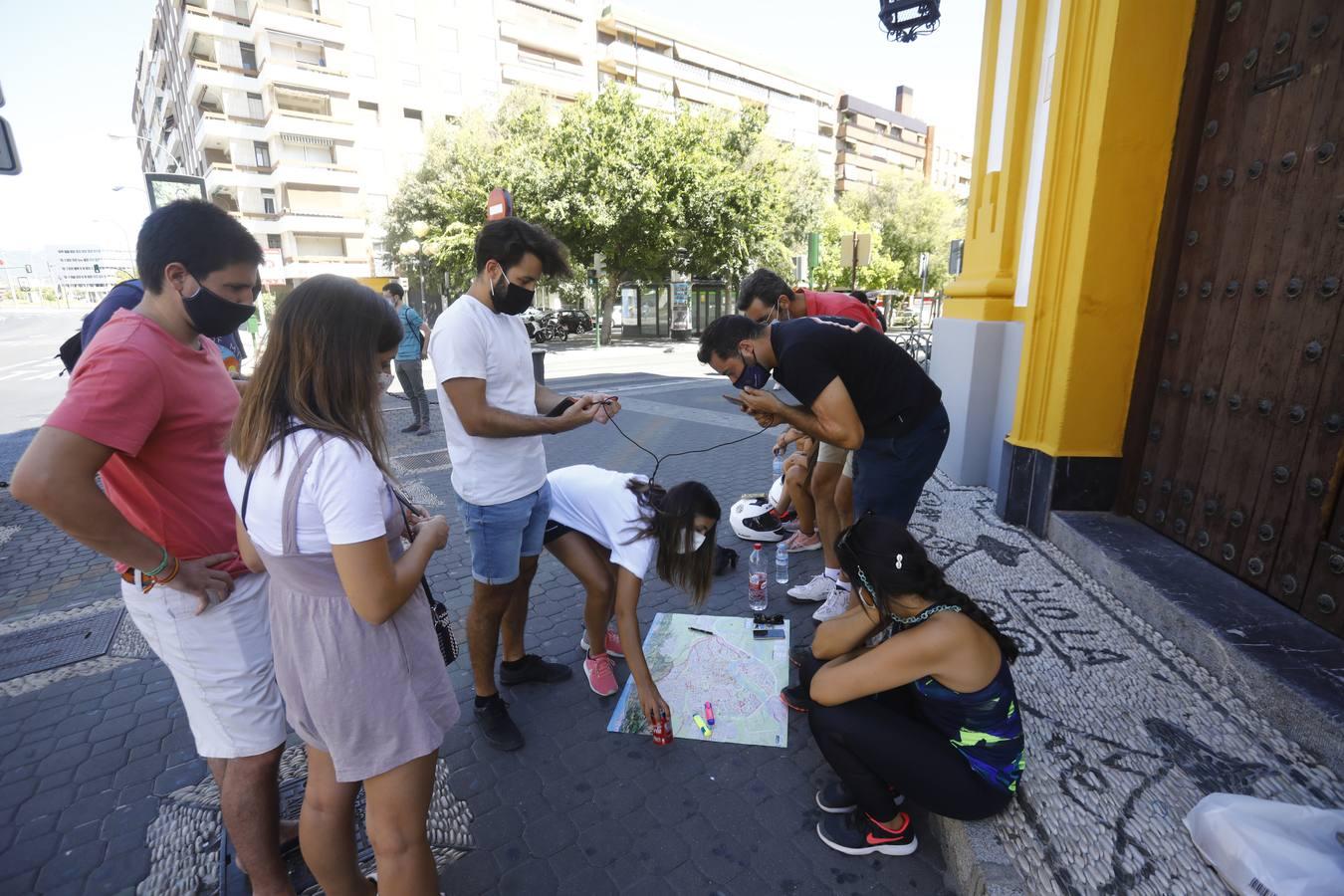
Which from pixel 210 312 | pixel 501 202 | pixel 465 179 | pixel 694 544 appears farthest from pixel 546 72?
pixel 210 312

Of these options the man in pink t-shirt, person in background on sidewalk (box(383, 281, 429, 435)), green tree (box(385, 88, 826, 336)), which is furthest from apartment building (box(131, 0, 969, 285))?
the man in pink t-shirt

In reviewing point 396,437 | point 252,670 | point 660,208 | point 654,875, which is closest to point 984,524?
point 654,875

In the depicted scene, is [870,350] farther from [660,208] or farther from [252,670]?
[660,208]

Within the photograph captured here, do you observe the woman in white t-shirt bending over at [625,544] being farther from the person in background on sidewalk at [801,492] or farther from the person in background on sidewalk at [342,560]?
the person in background on sidewalk at [801,492]

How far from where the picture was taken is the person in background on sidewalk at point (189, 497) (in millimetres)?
1519

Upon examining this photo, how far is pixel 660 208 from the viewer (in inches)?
766

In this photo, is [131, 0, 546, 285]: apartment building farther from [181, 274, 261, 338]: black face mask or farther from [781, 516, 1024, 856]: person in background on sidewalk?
[781, 516, 1024, 856]: person in background on sidewalk

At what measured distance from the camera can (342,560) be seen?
1.37 m

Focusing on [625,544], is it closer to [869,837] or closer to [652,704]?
[652,704]

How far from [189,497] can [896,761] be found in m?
2.17

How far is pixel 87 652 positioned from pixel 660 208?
18241 millimetres

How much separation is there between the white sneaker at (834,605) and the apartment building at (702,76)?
36722 millimetres

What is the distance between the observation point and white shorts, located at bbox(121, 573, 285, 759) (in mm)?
1730

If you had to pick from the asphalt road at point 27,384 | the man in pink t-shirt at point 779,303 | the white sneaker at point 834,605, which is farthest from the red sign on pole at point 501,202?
the white sneaker at point 834,605
